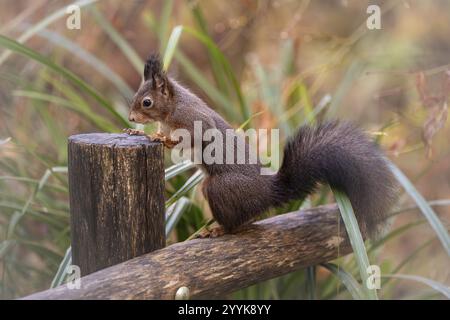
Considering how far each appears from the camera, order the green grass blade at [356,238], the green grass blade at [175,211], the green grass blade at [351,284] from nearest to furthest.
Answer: the green grass blade at [356,238] → the green grass blade at [351,284] → the green grass blade at [175,211]

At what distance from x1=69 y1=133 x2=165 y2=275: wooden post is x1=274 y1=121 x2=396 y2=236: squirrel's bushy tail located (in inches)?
17.3

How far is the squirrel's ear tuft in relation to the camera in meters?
1.76

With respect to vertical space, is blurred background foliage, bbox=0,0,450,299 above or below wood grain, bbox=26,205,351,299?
above

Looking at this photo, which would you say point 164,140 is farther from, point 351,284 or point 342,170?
point 351,284

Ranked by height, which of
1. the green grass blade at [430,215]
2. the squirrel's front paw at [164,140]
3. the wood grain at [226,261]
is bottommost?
the wood grain at [226,261]

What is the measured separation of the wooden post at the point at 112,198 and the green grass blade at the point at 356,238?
52 centimetres

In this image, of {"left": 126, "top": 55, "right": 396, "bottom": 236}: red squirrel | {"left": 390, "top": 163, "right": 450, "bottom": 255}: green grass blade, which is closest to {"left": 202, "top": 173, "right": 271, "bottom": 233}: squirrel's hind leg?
{"left": 126, "top": 55, "right": 396, "bottom": 236}: red squirrel

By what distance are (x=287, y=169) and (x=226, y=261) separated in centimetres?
36

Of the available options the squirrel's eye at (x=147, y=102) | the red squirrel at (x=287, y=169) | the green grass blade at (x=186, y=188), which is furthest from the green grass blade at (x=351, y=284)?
the squirrel's eye at (x=147, y=102)

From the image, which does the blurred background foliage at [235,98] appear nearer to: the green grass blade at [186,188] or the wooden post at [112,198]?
the green grass blade at [186,188]

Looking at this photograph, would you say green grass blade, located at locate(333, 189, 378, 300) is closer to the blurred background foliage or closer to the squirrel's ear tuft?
the blurred background foliage

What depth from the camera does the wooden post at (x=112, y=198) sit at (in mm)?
1543

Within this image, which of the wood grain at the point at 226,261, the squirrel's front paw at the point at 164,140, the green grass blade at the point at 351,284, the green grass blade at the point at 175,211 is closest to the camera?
the wood grain at the point at 226,261

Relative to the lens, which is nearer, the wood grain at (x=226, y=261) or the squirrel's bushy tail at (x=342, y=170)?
the wood grain at (x=226, y=261)
